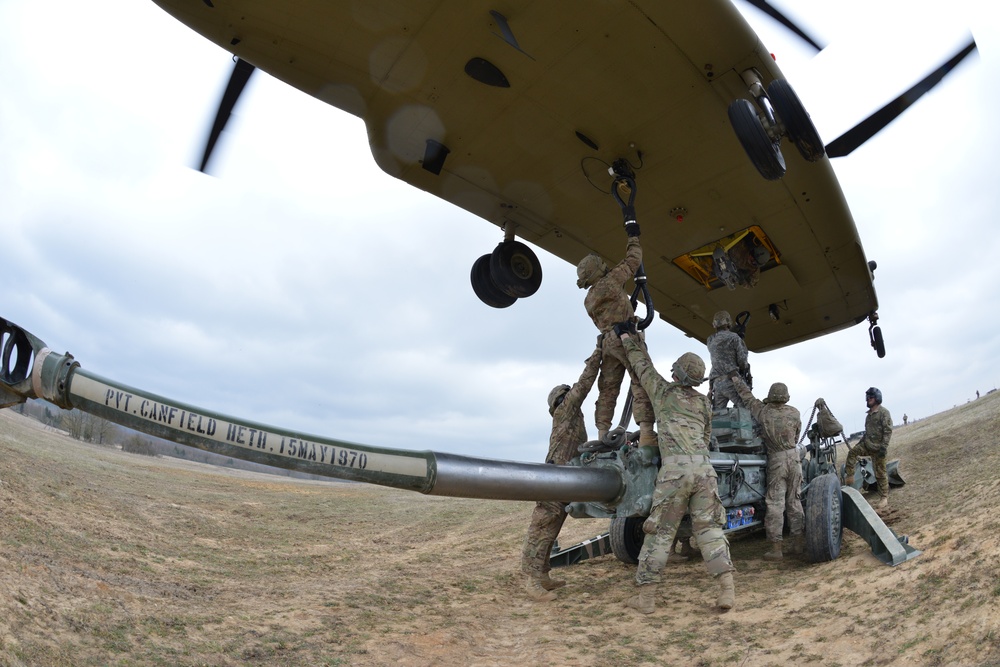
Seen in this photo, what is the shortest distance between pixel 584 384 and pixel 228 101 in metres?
4.23

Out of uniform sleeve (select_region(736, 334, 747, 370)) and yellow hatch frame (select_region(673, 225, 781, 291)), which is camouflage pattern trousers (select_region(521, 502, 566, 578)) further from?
yellow hatch frame (select_region(673, 225, 781, 291))

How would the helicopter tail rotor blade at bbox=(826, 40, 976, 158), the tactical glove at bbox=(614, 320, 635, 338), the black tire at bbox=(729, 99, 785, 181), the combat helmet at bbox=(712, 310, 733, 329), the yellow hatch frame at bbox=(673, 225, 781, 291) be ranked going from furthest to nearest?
the combat helmet at bbox=(712, 310, 733, 329) < the yellow hatch frame at bbox=(673, 225, 781, 291) < the helicopter tail rotor blade at bbox=(826, 40, 976, 158) < the tactical glove at bbox=(614, 320, 635, 338) < the black tire at bbox=(729, 99, 785, 181)

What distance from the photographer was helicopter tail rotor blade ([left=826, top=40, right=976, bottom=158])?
20.7ft

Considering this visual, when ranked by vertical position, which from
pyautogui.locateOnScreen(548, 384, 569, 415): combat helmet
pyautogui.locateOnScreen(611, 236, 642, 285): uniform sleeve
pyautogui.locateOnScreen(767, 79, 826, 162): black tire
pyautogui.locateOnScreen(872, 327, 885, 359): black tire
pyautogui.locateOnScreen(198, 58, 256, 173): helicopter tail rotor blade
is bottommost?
pyautogui.locateOnScreen(548, 384, 569, 415): combat helmet

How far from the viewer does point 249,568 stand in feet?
19.4

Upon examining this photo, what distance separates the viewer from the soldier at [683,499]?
5.01 meters

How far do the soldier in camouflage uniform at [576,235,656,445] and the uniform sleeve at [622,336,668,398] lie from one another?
27cm

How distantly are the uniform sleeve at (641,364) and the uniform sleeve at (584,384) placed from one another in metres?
0.59

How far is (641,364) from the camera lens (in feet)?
19.0

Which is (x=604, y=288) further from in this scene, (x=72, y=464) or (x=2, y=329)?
(x=72, y=464)

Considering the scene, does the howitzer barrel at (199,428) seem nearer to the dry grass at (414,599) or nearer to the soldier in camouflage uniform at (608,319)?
the dry grass at (414,599)

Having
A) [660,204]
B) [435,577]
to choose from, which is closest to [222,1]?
[660,204]

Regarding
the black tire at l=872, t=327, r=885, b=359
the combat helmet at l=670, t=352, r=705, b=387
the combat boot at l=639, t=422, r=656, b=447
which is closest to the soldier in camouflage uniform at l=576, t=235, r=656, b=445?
the combat boot at l=639, t=422, r=656, b=447

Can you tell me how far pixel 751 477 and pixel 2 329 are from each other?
19.8 ft
